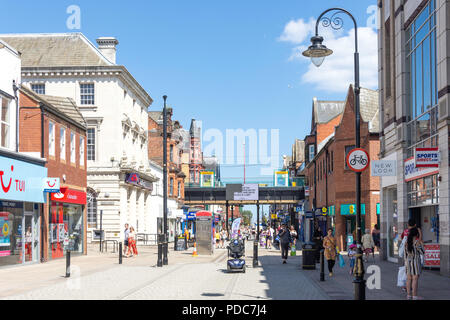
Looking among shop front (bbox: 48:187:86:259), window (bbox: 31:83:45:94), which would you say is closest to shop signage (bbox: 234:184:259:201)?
window (bbox: 31:83:45:94)

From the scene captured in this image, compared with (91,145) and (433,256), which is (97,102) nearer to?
(91,145)

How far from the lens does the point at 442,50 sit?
20.4 metres

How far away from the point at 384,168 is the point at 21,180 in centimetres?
1467

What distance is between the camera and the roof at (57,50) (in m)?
46.2

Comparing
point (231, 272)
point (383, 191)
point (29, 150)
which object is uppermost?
point (29, 150)

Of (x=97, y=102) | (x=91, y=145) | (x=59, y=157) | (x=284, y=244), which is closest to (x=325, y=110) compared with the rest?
(x=97, y=102)

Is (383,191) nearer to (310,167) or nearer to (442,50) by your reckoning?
(442,50)

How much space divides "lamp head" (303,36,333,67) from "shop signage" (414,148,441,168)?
611 centimetres

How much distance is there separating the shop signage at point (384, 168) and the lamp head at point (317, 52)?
9.26m

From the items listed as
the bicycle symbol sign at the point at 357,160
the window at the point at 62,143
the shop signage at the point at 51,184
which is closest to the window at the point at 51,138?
the window at the point at 62,143

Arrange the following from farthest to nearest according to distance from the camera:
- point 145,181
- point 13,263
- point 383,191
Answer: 1. point 145,181
2. point 383,191
3. point 13,263

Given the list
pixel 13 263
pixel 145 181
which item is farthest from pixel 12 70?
pixel 145 181

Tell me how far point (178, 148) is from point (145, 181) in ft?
79.5

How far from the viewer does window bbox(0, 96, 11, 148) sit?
25.3 meters
